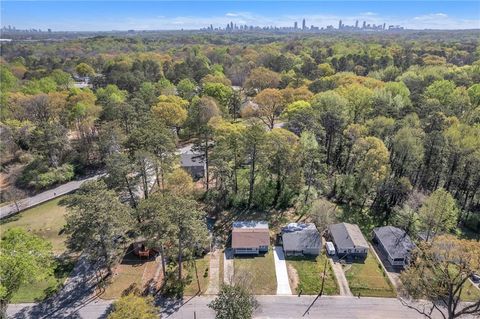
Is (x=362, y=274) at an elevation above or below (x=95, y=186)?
below

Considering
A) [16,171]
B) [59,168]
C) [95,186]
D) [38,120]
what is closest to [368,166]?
[95,186]

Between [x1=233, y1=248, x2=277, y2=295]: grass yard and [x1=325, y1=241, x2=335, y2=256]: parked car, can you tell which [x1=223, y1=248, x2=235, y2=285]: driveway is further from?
[x1=325, y1=241, x2=335, y2=256]: parked car

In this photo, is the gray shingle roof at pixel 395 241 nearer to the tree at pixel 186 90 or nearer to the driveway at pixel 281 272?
the driveway at pixel 281 272

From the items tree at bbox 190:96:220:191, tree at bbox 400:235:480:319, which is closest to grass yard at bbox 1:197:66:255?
tree at bbox 190:96:220:191

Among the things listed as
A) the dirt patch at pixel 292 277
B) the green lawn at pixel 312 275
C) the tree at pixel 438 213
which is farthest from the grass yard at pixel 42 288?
the tree at pixel 438 213

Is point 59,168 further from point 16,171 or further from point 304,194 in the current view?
point 304,194

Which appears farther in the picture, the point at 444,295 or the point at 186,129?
the point at 186,129

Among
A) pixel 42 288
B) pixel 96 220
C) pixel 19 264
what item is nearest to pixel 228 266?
pixel 96 220
